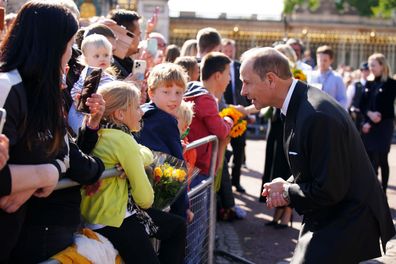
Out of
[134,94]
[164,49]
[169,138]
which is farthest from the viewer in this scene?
[164,49]

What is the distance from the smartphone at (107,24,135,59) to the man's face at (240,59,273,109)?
7.54 feet

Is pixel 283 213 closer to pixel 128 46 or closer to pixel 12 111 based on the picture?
pixel 128 46

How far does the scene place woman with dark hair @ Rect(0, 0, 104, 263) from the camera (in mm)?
3543

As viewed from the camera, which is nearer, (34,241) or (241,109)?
(34,241)

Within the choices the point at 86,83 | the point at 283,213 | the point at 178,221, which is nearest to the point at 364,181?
the point at 178,221

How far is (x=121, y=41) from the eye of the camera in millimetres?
7293

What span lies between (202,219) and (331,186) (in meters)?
1.90

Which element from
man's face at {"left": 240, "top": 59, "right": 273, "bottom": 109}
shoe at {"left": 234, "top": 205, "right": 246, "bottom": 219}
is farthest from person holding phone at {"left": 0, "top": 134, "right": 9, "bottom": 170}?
shoe at {"left": 234, "top": 205, "right": 246, "bottom": 219}

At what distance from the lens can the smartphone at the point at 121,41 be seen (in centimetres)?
728

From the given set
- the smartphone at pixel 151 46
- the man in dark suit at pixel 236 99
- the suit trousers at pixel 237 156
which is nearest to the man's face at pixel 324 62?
the man in dark suit at pixel 236 99

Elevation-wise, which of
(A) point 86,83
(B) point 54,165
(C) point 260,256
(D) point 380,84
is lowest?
(C) point 260,256

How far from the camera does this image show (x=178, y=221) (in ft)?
16.9

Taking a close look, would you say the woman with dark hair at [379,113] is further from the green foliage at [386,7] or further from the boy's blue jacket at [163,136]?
the green foliage at [386,7]

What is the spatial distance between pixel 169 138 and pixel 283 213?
4.13 m
